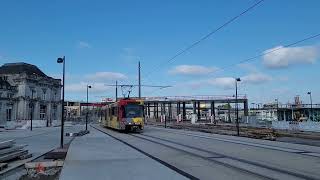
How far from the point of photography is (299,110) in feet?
476

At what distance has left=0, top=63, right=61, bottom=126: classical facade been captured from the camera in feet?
318

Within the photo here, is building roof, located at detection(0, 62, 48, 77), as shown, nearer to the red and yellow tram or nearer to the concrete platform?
the red and yellow tram

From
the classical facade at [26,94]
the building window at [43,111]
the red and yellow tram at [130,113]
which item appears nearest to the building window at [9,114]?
the classical facade at [26,94]

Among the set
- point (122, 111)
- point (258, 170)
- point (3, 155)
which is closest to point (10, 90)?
point (122, 111)

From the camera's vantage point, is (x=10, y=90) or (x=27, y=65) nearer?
(x=10, y=90)

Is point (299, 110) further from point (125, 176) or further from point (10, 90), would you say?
point (125, 176)

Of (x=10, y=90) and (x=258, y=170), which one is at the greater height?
(x=10, y=90)

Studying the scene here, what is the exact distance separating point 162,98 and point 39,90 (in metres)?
39.2

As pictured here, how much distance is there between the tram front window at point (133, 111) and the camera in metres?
46.7

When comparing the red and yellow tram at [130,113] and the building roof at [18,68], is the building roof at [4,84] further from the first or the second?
the red and yellow tram at [130,113]

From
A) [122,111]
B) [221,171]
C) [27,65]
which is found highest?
[27,65]

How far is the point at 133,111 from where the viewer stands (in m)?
46.9

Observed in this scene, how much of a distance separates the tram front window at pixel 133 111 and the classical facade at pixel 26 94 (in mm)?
44055

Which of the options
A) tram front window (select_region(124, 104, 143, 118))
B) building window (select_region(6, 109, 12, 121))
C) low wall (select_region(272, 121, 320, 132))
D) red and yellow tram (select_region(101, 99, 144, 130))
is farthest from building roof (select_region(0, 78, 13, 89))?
low wall (select_region(272, 121, 320, 132))
